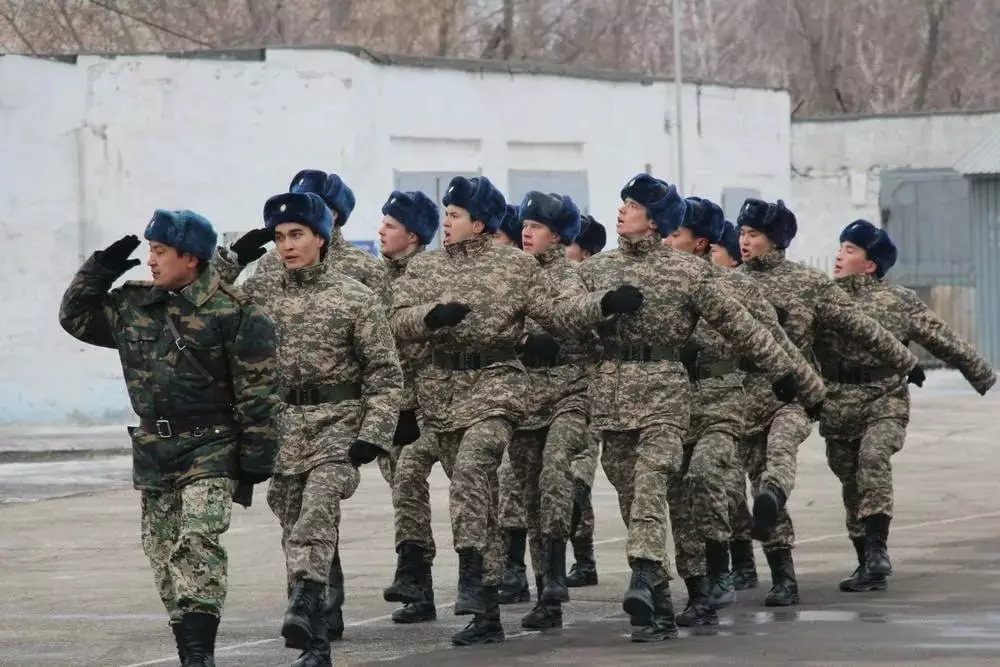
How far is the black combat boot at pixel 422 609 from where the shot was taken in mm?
11812

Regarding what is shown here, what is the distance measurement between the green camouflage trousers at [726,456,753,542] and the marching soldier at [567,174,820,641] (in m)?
0.81

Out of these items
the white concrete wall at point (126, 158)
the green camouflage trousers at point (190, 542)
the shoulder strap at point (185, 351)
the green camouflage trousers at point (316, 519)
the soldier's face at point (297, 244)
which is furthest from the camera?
the white concrete wall at point (126, 158)

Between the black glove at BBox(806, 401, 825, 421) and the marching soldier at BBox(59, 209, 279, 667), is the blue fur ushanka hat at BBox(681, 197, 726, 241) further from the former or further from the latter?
the marching soldier at BBox(59, 209, 279, 667)

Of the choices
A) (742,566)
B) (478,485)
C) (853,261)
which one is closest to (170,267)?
(478,485)

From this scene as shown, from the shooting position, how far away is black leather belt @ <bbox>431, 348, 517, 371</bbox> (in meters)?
11.4

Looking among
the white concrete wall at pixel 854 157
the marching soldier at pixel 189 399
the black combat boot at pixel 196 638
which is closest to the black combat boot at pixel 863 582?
the marching soldier at pixel 189 399

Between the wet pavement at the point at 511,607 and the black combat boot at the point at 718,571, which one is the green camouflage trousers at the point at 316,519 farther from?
the black combat boot at the point at 718,571

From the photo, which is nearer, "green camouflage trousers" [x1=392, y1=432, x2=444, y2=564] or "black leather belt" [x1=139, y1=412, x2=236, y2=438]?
"black leather belt" [x1=139, y1=412, x2=236, y2=438]

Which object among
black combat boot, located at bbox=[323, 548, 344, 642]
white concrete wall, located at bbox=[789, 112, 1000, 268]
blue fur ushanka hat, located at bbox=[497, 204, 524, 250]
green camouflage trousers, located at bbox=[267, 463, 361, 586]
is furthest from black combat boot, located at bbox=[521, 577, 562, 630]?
white concrete wall, located at bbox=[789, 112, 1000, 268]

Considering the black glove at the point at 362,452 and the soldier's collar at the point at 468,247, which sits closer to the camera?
the black glove at the point at 362,452

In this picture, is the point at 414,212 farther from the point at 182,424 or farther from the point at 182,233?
the point at 182,424

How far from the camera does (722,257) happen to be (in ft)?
45.8

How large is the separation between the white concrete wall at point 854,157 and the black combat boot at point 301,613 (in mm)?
33440

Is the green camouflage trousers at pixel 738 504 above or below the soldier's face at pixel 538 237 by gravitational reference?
below
